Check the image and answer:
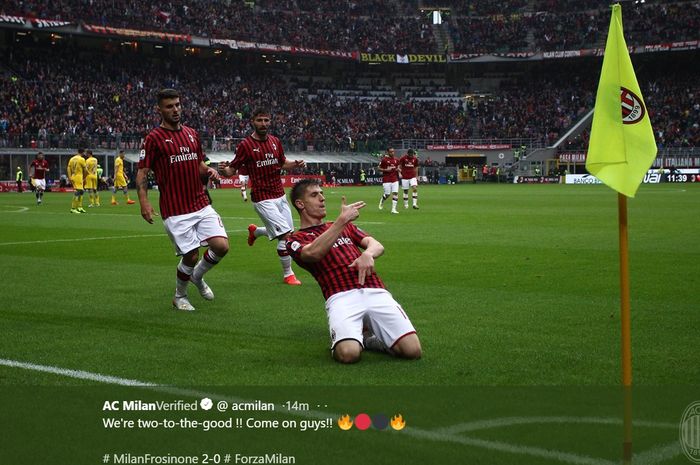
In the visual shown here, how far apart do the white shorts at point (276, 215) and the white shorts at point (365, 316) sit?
5664 mm

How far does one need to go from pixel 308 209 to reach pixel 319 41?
76.5 meters

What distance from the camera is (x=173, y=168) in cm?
948

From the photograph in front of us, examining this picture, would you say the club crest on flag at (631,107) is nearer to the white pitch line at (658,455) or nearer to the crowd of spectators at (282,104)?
the white pitch line at (658,455)

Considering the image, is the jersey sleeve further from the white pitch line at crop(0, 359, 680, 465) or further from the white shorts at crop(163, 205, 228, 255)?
the white pitch line at crop(0, 359, 680, 465)

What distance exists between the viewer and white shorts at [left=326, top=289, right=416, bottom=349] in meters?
6.50

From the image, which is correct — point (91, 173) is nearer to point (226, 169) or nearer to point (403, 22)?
point (226, 169)

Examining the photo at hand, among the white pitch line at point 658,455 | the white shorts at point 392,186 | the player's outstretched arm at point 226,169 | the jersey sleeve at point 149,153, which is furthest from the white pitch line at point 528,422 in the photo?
the white shorts at point 392,186

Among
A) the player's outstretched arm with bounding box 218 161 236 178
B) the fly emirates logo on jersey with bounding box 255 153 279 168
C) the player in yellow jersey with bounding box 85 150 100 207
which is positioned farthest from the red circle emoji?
the player in yellow jersey with bounding box 85 150 100 207

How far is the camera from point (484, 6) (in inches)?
3593

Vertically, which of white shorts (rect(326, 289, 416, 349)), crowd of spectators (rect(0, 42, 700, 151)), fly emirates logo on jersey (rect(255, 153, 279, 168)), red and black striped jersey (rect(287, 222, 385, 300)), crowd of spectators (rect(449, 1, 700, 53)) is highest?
crowd of spectators (rect(449, 1, 700, 53))

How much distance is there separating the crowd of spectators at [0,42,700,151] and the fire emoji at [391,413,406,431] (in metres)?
53.6

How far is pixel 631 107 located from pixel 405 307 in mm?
4759

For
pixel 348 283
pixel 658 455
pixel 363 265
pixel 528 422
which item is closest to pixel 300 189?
pixel 348 283

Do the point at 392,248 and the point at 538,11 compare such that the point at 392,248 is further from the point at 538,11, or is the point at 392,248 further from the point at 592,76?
the point at 538,11
